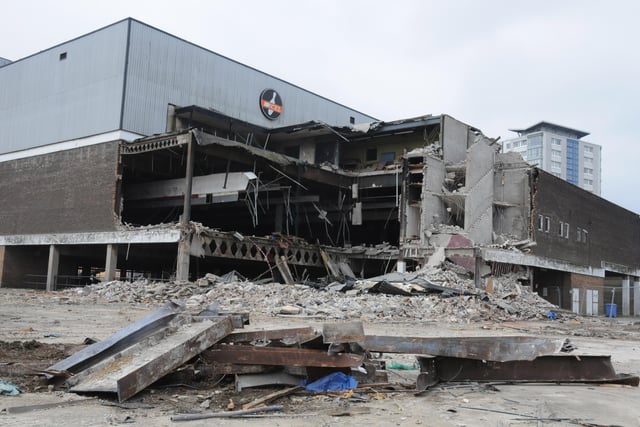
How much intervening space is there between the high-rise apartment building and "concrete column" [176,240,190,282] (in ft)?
381

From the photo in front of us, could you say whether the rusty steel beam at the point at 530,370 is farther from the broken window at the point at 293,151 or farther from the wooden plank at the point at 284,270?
the broken window at the point at 293,151

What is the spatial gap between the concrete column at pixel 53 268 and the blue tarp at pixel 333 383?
31393 millimetres

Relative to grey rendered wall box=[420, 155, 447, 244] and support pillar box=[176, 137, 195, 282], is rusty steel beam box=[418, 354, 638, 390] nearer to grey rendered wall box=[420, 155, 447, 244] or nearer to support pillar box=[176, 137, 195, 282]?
support pillar box=[176, 137, 195, 282]

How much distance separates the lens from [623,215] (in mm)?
46656

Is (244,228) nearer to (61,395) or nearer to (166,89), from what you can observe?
(166,89)

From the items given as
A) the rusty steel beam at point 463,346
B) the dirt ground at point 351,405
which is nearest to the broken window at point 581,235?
the dirt ground at point 351,405

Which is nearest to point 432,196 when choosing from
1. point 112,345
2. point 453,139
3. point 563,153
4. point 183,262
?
point 453,139

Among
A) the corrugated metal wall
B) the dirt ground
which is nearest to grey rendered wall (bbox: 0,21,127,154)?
the corrugated metal wall

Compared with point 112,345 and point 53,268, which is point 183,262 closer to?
point 53,268

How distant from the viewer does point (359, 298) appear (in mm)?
21188

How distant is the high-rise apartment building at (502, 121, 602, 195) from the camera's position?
5153 inches

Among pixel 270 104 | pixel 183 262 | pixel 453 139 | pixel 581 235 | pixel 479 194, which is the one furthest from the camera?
pixel 270 104

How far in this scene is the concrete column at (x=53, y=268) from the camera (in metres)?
33.5

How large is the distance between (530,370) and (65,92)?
3464 cm
